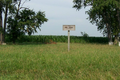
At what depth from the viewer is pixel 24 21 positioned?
32812 millimetres

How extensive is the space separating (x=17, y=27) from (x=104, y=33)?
80.0ft

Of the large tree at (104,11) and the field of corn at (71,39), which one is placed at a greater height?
the large tree at (104,11)

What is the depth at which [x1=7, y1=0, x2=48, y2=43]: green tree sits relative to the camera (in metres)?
31.7

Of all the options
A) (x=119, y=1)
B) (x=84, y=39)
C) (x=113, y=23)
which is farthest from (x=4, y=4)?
(x=84, y=39)

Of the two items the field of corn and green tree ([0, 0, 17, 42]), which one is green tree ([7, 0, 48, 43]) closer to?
green tree ([0, 0, 17, 42])

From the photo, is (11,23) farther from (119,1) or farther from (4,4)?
(119,1)

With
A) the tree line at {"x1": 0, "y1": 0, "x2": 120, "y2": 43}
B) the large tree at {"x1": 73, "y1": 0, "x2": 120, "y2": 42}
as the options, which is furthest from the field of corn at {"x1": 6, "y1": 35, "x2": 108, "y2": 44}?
the tree line at {"x1": 0, "y1": 0, "x2": 120, "y2": 43}

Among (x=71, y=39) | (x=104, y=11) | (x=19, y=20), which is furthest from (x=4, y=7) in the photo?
(x=71, y=39)

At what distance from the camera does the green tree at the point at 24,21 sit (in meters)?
31.7

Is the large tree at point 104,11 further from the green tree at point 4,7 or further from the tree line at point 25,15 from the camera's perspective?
the green tree at point 4,7

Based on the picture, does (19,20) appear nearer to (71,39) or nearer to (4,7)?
(4,7)

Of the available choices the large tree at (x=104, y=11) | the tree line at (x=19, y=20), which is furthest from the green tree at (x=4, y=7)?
the large tree at (x=104, y=11)

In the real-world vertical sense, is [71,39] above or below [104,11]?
below

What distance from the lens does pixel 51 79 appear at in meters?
6.59
